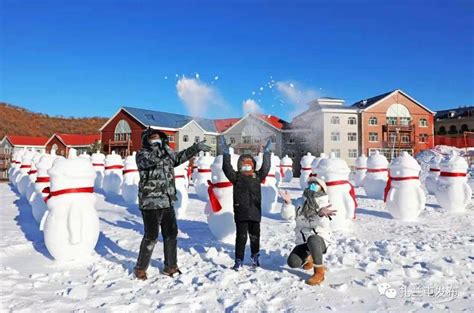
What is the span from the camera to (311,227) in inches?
182

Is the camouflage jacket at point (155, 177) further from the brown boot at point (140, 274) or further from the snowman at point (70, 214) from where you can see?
the snowman at point (70, 214)

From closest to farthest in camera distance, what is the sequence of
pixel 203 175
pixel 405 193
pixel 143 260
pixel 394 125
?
pixel 143 260 < pixel 405 193 < pixel 203 175 < pixel 394 125

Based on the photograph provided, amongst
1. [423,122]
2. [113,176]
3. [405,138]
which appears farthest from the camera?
[423,122]

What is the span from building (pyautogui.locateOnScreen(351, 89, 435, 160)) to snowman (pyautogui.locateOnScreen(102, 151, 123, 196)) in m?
29.9

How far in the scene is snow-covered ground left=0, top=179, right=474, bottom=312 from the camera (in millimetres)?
3621

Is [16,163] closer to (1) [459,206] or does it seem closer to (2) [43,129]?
(1) [459,206]

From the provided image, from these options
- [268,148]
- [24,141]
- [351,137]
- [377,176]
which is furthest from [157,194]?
[24,141]

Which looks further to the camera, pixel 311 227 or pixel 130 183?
pixel 130 183

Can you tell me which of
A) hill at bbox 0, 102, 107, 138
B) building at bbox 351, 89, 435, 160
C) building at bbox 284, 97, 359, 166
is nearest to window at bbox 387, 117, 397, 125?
building at bbox 351, 89, 435, 160

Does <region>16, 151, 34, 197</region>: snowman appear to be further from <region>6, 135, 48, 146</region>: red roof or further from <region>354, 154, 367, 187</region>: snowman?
<region>6, 135, 48, 146</region>: red roof

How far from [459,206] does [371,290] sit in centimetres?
642

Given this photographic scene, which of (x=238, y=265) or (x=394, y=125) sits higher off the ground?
(x=394, y=125)

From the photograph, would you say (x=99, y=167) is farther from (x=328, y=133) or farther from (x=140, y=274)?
(x=328, y=133)

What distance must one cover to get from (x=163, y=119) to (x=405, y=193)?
3299cm
